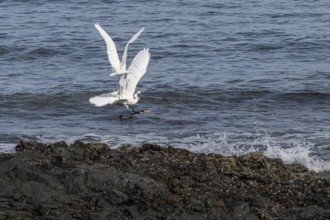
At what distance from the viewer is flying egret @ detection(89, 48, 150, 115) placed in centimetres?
1230

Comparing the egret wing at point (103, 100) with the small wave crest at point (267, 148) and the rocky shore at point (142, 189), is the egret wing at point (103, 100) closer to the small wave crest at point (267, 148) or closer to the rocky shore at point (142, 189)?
the small wave crest at point (267, 148)

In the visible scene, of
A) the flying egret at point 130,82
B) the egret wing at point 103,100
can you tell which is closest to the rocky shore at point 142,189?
the egret wing at point 103,100

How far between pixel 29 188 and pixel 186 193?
4.96ft

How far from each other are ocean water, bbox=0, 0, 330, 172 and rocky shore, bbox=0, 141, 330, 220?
2.81 m

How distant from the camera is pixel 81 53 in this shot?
21.3 meters

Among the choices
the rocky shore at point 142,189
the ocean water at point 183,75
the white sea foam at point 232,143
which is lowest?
the ocean water at point 183,75

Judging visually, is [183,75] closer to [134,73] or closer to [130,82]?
[130,82]

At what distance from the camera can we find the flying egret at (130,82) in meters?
12.3

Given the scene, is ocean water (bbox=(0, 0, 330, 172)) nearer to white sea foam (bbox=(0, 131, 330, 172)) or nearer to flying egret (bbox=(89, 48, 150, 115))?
white sea foam (bbox=(0, 131, 330, 172))

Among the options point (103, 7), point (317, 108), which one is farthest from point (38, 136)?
point (103, 7)

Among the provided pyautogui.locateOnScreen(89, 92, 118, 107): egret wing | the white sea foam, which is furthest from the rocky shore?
the white sea foam

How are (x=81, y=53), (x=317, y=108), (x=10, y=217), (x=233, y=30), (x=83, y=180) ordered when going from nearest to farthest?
1. (x=10, y=217)
2. (x=83, y=180)
3. (x=317, y=108)
4. (x=81, y=53)
5. (x=233, y=30)

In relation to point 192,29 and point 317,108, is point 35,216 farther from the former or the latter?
point 192,29

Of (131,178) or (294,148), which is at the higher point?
(131,178)
